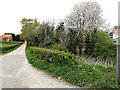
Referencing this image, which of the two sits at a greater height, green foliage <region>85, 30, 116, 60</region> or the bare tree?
the bare tree

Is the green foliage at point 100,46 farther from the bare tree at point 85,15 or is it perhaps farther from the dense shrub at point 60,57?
the bare tree at point 85,15

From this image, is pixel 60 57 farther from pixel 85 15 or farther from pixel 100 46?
pixel 85 15

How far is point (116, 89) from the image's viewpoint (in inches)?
103

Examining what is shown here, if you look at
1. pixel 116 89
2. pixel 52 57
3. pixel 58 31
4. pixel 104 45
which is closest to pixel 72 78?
pixel 116 89

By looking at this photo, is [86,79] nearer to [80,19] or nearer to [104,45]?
[104,45]

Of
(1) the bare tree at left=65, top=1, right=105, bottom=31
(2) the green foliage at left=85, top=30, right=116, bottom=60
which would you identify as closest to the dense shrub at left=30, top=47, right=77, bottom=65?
(2) the green foliage at left=85, top=30, right=116, bottom=60

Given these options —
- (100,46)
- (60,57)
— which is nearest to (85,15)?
(100,46)

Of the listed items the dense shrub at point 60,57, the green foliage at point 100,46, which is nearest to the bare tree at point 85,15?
the green foliage at point 100,46

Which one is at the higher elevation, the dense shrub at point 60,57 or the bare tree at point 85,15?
the bare tree at point 85,15

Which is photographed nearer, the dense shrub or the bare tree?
the dense shrub

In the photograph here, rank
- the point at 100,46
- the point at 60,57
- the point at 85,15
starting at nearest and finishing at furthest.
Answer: the point at 60,57
the point at 100,46
the point at 85,15

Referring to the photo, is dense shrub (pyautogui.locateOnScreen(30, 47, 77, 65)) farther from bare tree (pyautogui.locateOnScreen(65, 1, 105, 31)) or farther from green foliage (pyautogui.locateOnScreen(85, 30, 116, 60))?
bare tree (pyautogui.locateOnScreen(65, 1, 105, 31))

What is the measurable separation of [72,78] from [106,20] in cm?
1167

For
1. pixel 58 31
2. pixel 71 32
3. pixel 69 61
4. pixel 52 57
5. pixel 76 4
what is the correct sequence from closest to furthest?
pixel 69 61 < pixel 52 57 < pixel 71 32 < pixel 58 31 < pixel 76 4
